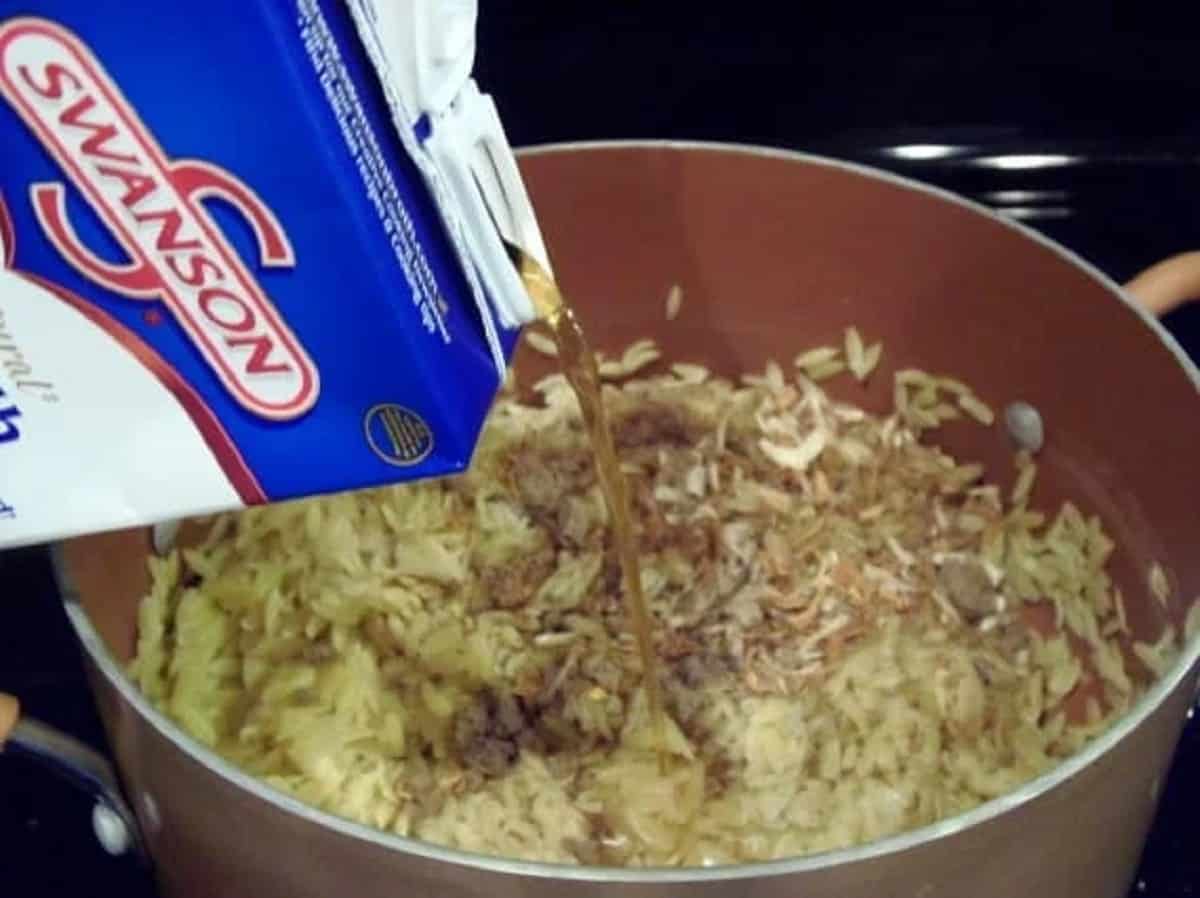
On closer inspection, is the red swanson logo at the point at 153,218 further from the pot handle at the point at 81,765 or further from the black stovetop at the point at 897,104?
the black stovetop at the point at 897,104

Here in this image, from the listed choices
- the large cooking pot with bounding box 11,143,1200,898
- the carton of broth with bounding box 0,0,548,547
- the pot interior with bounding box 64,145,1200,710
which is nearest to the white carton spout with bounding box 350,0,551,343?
the carton of broth with bounding box 0,0,548,547

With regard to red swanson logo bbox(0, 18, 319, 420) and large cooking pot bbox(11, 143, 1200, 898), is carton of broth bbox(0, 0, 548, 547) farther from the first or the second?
large cooking pot bbox(11, 143, 1200, 898)

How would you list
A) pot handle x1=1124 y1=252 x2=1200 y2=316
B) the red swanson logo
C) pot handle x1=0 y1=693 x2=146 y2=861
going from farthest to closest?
pot handle x1=1124 y1=252 x2=1200 y2=316 → pot handle x1=0 y1=693 x2=146 y2=861 → the red swanson logo

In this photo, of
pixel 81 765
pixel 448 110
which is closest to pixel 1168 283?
pixel 448 110

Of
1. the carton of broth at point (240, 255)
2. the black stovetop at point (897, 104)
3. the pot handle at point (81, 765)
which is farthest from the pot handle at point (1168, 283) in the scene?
the pot handle at point (81, 765)

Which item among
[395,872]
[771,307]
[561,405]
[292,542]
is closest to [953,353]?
[771,307]

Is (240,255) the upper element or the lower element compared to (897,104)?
upper

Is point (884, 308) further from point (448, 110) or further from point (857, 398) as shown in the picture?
point (448, 110)
